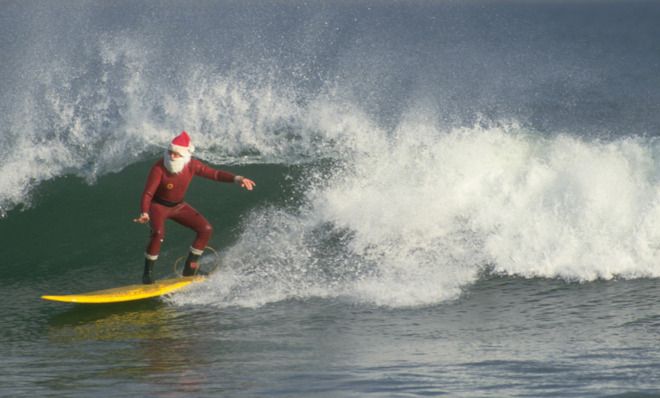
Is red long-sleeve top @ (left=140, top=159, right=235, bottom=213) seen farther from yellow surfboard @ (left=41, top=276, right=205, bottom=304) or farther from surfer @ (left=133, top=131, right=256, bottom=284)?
yellow surfboard @ (left=41, top=276, right=205, bottom=304)

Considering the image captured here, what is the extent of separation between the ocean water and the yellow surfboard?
97 millimetres

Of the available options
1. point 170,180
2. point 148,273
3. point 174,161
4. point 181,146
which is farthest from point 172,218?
point 181,146

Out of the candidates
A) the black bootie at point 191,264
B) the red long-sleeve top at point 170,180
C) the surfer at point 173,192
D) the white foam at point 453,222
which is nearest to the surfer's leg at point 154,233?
the surfer at point 173,192

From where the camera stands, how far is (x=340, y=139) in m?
13.9

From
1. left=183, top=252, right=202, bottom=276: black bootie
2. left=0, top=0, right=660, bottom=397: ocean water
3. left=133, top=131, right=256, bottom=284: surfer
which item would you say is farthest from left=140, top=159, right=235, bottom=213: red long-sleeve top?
left=0, top=0, right=660, bottom=397: ocean water

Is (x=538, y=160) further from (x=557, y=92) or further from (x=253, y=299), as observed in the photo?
(x=557, y=92)

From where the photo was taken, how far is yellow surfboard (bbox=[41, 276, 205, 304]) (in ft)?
29.1

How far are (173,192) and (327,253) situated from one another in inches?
77.4

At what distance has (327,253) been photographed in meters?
10.4

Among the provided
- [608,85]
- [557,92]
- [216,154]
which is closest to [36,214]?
[216,154]

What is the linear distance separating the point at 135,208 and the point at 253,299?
3747mm

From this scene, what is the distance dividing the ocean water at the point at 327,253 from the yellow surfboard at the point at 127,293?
10 centimetres

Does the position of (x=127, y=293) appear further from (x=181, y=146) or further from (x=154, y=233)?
(x=181, y=146)

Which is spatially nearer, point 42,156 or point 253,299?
point 253,299
